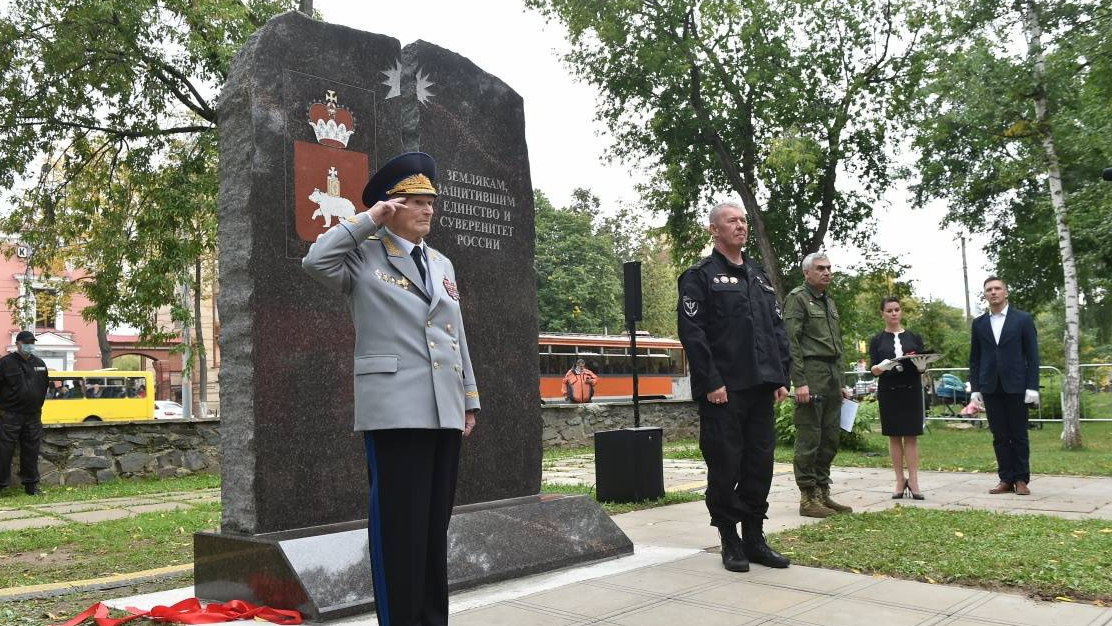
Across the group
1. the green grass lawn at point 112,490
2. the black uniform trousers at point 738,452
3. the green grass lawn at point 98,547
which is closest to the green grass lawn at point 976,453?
the black uniform trousers at point 738,452

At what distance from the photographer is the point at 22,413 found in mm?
10422

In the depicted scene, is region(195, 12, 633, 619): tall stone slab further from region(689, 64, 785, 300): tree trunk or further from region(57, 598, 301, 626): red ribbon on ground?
region(689, 64, 785, 300): tree trunk

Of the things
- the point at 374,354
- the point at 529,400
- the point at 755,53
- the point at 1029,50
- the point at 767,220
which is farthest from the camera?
the point at 767,220

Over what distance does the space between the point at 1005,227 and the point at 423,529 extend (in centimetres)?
2285

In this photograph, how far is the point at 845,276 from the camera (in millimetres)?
23000

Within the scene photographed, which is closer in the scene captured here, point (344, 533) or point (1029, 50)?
point (344, 533)

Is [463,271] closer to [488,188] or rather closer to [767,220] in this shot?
[488,188]

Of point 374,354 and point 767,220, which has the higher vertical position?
point 767,220

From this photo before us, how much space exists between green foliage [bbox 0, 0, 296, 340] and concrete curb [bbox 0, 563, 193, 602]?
890cm

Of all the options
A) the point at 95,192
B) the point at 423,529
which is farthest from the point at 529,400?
the point at 95,192

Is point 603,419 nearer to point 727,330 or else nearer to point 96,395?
point 727,330

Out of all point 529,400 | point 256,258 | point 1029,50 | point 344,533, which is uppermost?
point 1029,50

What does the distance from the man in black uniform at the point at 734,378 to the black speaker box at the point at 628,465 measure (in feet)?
9.23

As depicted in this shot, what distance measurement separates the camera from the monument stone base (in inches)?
155
